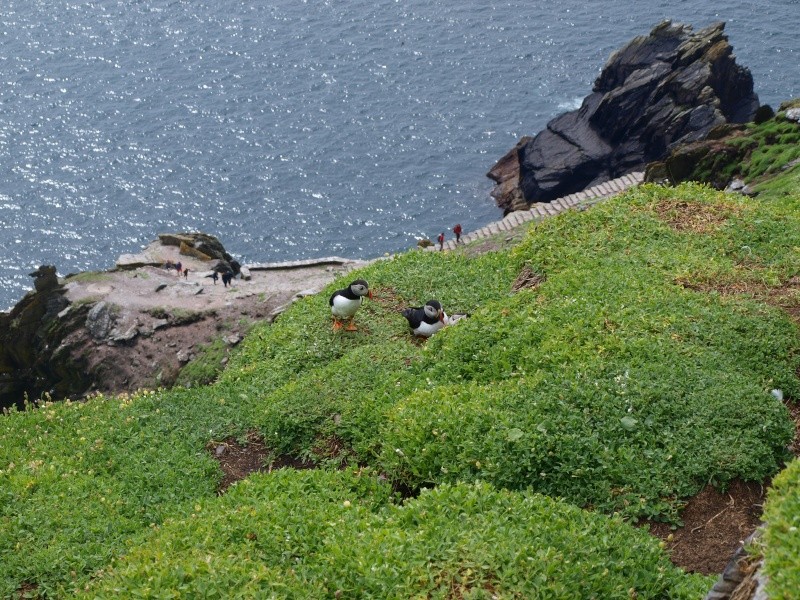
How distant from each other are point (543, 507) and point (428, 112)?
64740 millimetres

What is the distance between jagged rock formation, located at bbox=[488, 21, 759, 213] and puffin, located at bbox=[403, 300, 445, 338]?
38.0m

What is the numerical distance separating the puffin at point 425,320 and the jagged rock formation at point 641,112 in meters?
38.0

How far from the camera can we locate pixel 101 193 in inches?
2719

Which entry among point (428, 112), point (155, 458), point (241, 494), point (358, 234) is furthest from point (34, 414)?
point (428, 112)

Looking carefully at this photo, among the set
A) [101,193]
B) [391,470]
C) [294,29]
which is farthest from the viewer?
[294,29]

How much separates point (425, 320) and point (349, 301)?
5.80 ft

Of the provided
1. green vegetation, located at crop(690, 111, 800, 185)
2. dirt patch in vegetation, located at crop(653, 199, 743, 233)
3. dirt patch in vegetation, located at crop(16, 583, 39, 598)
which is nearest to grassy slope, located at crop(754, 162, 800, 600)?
dirt patch in vegetation, located at crop(16, 583, 39, 598)

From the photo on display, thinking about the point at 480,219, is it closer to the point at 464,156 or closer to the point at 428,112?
the point at 464,156

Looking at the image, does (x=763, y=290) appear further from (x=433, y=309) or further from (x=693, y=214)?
(x=433, y=309)

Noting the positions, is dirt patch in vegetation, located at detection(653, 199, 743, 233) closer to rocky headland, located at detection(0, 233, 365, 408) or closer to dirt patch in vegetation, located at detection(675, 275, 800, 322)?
dirt patch in vegetation, located at detection(675, 275, 800, 322)

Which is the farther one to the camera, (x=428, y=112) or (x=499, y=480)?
(x=428, y=112)

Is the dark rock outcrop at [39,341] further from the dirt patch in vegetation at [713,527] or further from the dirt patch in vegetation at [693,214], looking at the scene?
the dirt patch in vegetation at [713,527]

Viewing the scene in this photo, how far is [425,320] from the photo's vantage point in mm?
20922

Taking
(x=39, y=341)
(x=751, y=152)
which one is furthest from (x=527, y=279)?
(x=39, y=341)
